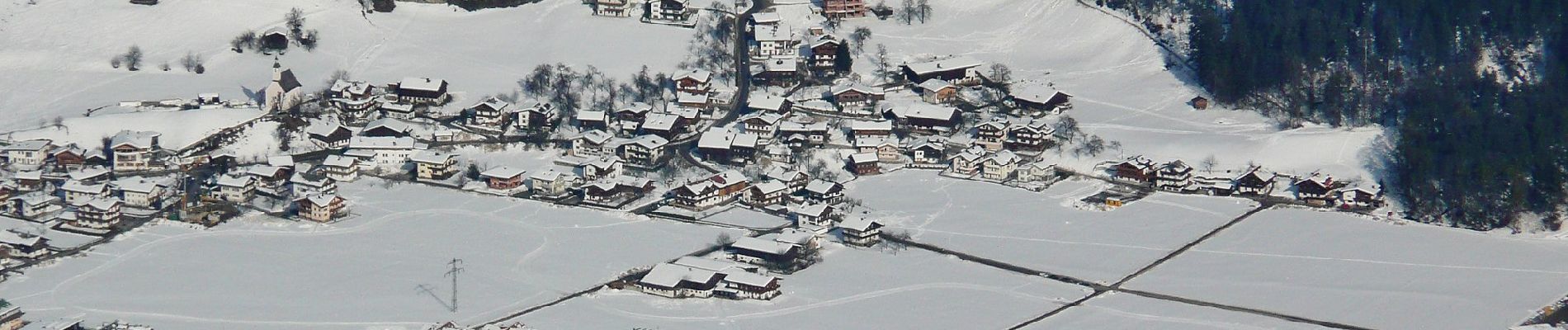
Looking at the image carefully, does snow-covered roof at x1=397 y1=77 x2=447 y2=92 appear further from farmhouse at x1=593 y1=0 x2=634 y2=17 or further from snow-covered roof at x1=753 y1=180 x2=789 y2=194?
snow-covered roof at x1=753 y1=180 x2=789 y2=194

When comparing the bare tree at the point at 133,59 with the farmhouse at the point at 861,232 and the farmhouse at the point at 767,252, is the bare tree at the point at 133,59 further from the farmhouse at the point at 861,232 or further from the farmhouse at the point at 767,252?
the farmhouse at the point at 861,232

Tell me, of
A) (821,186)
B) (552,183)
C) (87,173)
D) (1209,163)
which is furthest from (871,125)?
(87,173)

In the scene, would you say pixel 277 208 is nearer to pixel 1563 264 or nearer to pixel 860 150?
pixel 860 150

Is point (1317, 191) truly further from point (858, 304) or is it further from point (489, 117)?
point (489, 117)

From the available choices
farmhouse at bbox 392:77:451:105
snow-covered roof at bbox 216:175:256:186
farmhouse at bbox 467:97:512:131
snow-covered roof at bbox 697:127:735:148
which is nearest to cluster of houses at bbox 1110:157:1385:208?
snow-covered roof at bbox 697:127:735:148

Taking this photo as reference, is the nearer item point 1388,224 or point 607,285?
point 607,285

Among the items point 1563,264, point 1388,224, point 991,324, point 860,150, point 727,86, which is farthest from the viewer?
point 727,86

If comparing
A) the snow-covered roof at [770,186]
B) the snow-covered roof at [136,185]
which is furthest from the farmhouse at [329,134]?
the snow-covered roof at [770,186]

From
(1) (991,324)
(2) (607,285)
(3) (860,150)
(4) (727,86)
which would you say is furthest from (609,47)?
(1) (991,324)
